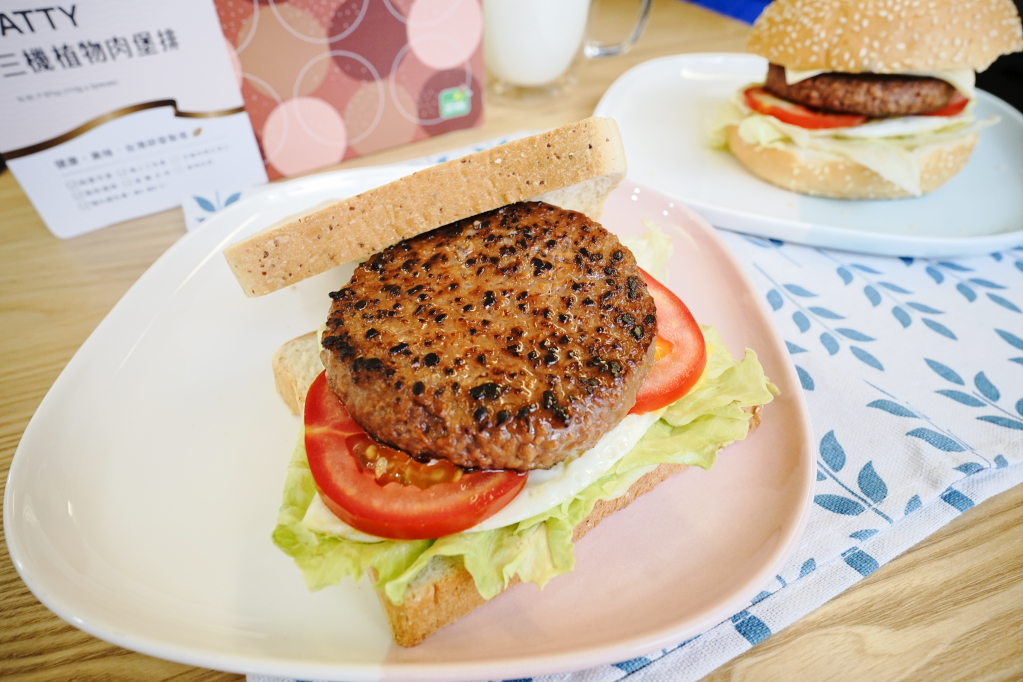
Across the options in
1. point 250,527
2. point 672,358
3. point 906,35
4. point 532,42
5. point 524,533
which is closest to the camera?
point 524,533

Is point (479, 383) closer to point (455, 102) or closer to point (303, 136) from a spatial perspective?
point (303, 136)

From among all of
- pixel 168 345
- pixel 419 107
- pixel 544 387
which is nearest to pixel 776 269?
pixel 544 387

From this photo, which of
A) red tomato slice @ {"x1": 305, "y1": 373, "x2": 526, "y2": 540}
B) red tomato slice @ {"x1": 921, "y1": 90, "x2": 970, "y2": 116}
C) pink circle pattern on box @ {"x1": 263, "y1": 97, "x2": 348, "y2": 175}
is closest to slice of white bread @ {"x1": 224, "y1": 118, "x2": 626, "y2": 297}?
red tomato slice @ {"x1": 305, "y1": 373, "x2": 526, "y2": 540}

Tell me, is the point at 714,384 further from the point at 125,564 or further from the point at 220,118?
the point at 220,118

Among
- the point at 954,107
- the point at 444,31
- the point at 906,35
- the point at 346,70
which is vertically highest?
the point at 906,35

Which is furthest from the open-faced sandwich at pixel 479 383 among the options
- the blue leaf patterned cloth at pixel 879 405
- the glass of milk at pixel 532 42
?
the glass of milk at pixel 532 42

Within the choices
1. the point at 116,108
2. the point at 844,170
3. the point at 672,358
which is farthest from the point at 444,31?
the point at 672,358

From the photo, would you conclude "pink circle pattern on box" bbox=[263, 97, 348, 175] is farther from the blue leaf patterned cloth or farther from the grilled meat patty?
Answer: the grilled meat patty
